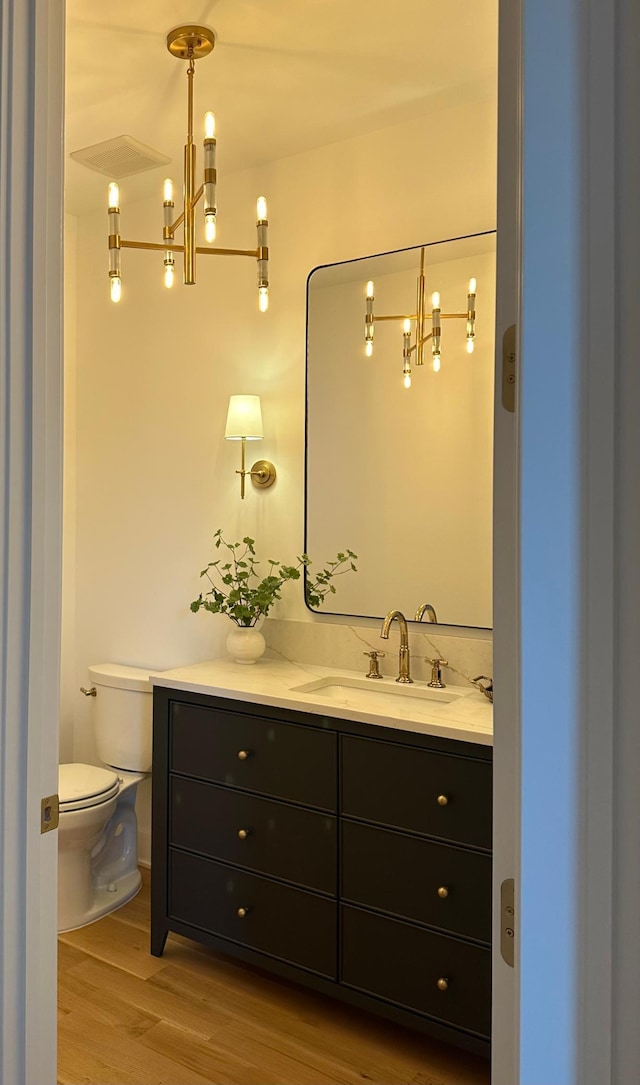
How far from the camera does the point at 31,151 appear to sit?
1.03m

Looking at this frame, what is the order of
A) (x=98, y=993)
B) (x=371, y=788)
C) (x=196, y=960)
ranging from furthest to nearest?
(x=196, y=960)
(x=98, y=993)
(x=371, y=788)

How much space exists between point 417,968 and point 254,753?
724mm

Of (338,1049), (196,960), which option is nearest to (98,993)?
(196,960)

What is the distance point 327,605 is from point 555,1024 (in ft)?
7.68

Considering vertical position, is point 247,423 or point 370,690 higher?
point 247,423

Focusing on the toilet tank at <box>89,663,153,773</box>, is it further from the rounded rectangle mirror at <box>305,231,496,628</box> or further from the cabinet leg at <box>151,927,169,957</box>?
the rounded rectangle mirror at <box>305,231,496,628</box>

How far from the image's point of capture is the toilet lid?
272 centimetres

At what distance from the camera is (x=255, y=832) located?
2344 mm

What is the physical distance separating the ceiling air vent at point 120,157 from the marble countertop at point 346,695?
69.5 inches

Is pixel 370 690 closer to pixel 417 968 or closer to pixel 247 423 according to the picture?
pixel 417 968

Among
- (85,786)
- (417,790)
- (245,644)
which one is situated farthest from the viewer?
(85,786)

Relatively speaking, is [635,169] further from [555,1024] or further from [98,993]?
[98,993]

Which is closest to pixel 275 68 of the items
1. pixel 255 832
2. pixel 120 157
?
pixel 120 157

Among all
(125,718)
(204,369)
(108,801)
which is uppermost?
(204,369)
